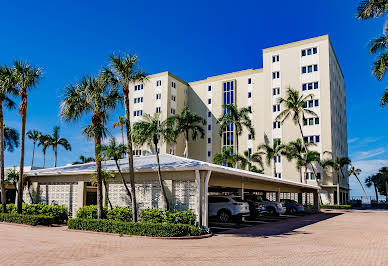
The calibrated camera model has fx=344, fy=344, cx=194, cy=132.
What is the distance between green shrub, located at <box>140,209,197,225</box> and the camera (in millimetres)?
15867

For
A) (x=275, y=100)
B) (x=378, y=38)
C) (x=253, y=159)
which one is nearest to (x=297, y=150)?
(x=253, y=159)

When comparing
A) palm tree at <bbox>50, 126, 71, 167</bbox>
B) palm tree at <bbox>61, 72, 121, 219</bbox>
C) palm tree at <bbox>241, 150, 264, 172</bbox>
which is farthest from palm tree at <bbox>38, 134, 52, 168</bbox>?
palm tree at <bbox>61, 72, 121, 219</bbox>

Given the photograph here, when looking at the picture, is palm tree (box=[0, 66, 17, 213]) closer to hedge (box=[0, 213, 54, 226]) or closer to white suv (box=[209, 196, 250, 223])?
hedge (box=[0, 213, 54, 226])

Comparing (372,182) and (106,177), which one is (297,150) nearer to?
(106,177)

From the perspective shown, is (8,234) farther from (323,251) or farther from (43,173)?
(323,251)

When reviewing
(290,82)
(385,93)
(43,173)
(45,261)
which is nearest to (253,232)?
(45,261)

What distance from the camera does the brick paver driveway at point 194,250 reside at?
9633 mm

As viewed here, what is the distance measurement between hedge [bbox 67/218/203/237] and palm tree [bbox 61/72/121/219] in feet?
4.75

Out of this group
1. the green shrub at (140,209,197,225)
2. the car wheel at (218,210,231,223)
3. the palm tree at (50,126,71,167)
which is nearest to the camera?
the green shrub at (140,209,197,225)

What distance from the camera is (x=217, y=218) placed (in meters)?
20.4

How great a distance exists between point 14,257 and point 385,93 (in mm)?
21271

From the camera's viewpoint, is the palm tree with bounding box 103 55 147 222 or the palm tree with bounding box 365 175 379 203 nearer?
the palm tree with bounding box 103 55 147 222

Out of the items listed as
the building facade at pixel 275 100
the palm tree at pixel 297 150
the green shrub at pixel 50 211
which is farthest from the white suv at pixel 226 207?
the palm tree at pixel 297 150

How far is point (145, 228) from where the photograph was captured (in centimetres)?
1461
